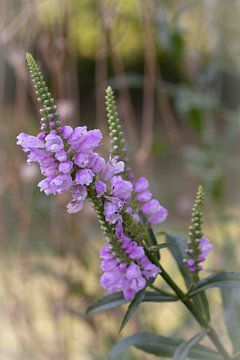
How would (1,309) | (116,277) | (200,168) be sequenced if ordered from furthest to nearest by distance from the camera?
(1,309) → (200,168) → (116,277)

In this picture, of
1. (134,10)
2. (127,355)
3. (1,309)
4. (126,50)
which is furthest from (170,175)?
(127,355)

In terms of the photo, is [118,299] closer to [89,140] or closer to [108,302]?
[108,302]

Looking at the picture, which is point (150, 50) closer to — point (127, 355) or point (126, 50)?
point (127, 355)

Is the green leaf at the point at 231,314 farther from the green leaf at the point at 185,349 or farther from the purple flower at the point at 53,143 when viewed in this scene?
the purple flower at the point at 53,143

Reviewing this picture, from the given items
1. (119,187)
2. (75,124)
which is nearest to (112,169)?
(119,187)

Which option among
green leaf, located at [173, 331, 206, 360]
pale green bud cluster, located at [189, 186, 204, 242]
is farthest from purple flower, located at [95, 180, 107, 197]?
green leaf, located at [173, 331, 206, 360]

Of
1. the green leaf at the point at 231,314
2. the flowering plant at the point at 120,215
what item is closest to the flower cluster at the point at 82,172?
the flowering plant at the point at 120,215

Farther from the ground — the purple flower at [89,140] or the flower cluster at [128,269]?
the purple flower at [89,140]
